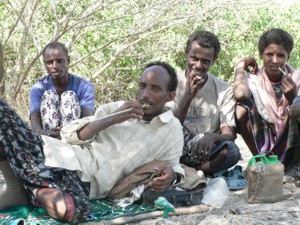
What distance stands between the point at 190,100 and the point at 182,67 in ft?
19.6

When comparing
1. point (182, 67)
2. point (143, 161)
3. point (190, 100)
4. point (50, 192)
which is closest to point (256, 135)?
point (190, 100)

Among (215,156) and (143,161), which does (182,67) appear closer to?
(215,156)

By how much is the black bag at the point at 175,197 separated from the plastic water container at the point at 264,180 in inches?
15.4

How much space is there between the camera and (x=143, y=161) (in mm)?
3617

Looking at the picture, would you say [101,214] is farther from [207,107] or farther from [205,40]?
[205,40]

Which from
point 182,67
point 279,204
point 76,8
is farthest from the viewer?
point 182,67

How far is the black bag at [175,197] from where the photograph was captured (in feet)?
11.6

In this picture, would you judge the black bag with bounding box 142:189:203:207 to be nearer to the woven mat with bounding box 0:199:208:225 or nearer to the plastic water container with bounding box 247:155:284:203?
the woven mat with bounding box 0:199:208:225

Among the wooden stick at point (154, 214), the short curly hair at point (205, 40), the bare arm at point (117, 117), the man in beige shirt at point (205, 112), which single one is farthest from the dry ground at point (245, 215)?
the short curly hair at point (205, 40)

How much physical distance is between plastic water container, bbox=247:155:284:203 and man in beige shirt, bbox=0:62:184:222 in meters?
0.51

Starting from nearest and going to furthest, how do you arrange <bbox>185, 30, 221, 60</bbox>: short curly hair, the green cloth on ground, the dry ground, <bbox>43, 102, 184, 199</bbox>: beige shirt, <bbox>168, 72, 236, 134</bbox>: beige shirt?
the green cloth on ground, the dry ground, <bbox>43, 102, 184, 199</bbox>: beige shirt, <bbox>185, 30, 221, 60</bbox>: short curly hair, <bbox>168, 72, 236, 134</bbox>: beige shirt

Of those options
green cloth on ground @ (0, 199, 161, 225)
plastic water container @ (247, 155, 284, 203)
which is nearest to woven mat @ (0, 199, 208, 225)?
green cloth on ground @ (0, 199, 161, 225)

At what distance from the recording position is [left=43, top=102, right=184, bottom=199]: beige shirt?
3414mm

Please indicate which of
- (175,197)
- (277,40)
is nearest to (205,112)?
(277,40)
